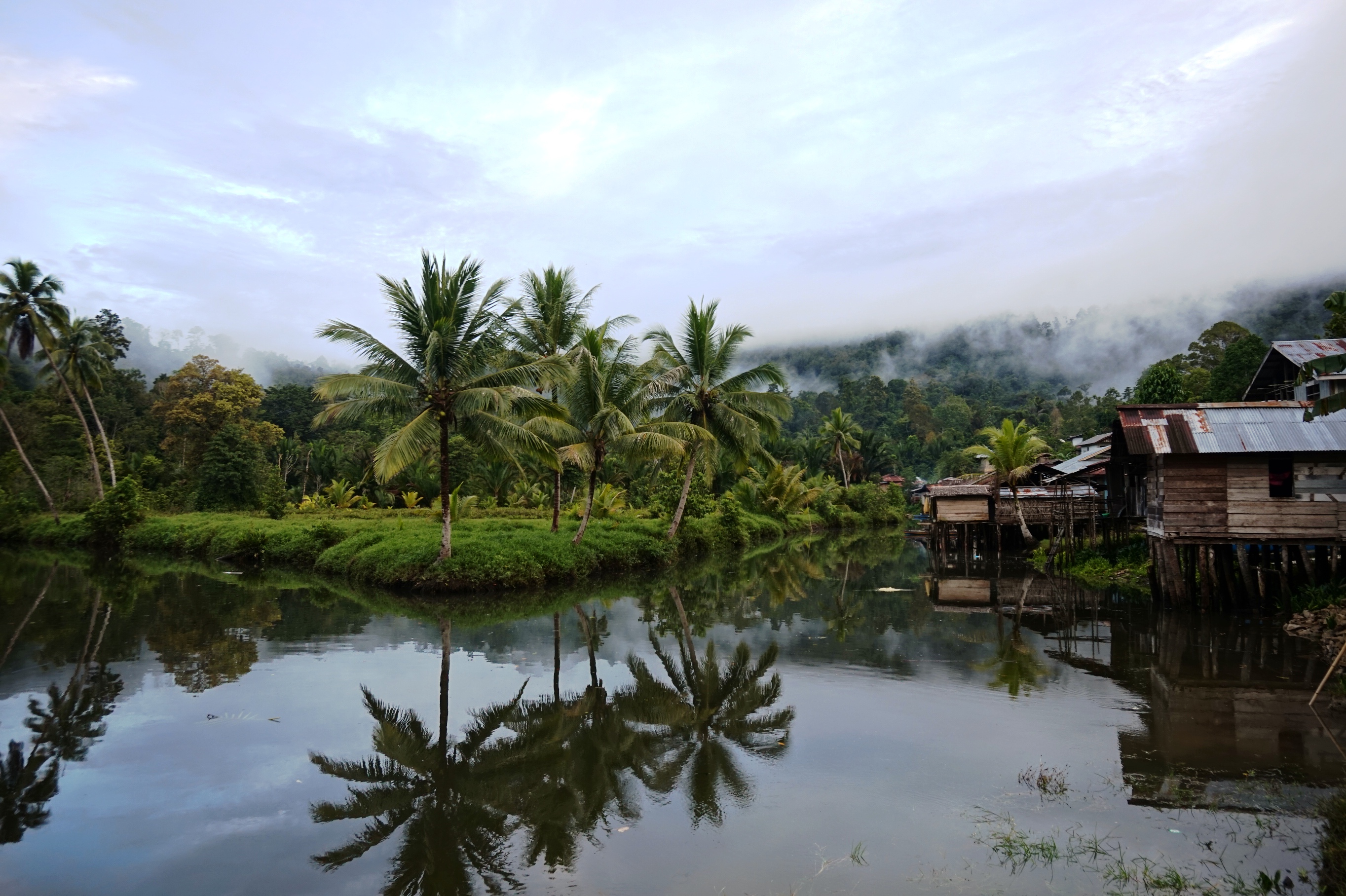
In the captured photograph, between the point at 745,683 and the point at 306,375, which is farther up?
the point at 306,375

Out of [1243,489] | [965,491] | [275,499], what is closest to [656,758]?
[1243,489]

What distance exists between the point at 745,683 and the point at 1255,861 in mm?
5968

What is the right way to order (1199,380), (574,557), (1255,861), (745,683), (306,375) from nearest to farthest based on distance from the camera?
(1255,861), (745,683), (574,557), (1199,380), (306,375)

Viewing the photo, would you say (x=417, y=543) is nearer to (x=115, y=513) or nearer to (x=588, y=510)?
(x=588, y=510)

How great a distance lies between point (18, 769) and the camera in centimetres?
688

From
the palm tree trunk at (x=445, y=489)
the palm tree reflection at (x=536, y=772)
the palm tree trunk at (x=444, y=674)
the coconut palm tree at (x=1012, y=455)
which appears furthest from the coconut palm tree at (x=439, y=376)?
the coconut palm tree at (x=1012, y=455)

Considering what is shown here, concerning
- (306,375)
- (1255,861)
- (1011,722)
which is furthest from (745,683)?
(306,375)

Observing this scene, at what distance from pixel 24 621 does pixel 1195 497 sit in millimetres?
22047

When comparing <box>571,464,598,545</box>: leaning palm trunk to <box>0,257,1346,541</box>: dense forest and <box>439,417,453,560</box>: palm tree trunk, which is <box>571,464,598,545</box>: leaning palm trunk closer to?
<box>0,257,1346,541</box>: dense forest

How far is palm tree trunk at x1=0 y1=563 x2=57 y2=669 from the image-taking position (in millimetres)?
11266

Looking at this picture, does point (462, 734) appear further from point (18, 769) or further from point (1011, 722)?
point (1011, 722)

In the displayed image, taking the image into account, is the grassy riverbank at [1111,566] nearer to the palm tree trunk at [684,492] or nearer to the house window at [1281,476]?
the house window at [1281,476]

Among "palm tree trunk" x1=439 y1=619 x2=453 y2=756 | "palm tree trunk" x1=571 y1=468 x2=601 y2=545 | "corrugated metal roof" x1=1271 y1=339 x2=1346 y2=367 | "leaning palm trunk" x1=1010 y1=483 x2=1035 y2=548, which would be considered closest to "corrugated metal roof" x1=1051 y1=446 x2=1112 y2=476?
"leaning palm trunk" x1=1010 y1=483 x2=1035 y2=548

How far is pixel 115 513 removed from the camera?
27.8m
